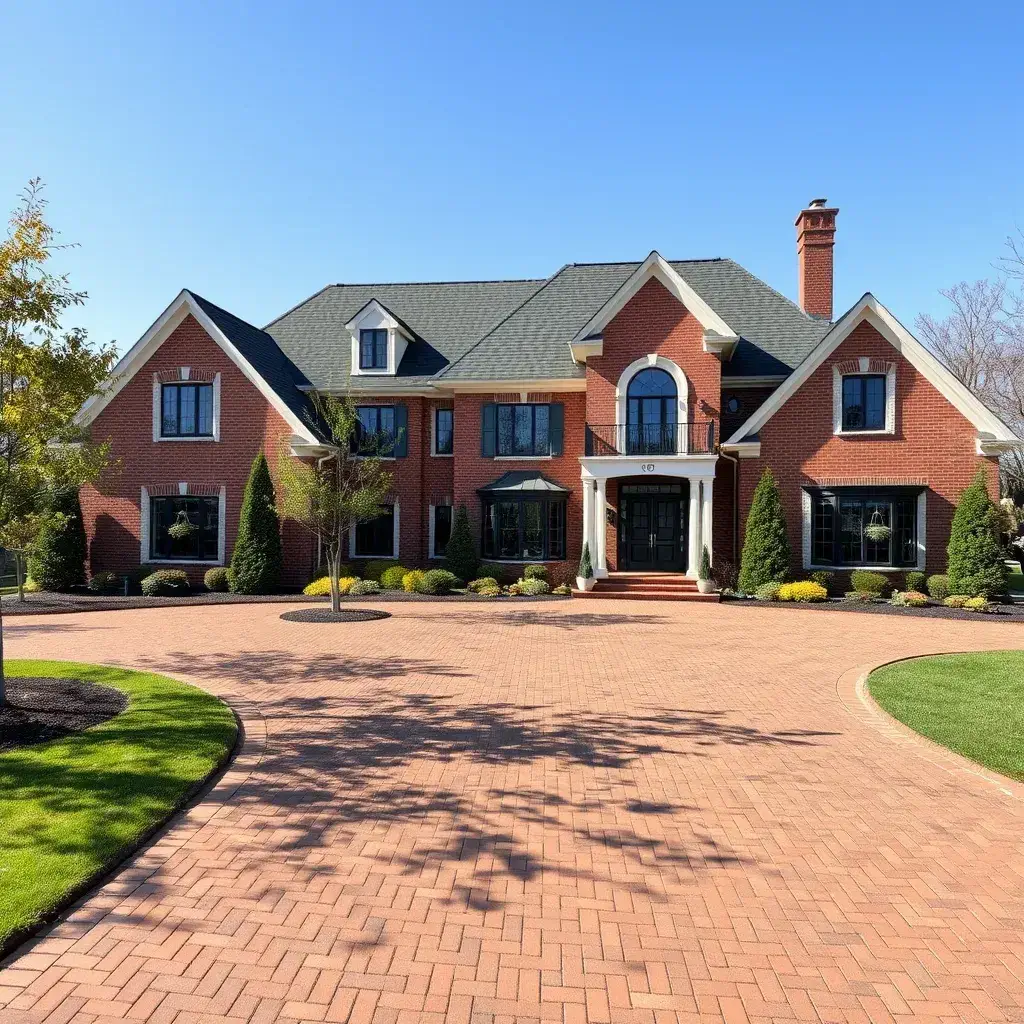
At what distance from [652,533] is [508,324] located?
30.0 feet

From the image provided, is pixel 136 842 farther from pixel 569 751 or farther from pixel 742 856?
pixel 742 856

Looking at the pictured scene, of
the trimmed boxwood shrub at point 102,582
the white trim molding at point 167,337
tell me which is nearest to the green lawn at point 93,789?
the white trim molding at point 167,337

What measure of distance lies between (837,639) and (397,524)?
1477cm

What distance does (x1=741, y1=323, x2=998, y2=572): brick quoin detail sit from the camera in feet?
62.4

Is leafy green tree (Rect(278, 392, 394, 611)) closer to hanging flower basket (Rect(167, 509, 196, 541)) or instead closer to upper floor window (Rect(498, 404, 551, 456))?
upper floor window (Rect(498, 404, 551, 456))

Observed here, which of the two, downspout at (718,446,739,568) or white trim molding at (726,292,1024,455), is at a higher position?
white trim molding at (726,292,1024,455)

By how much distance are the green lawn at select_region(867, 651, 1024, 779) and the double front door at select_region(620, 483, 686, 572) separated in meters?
10.3

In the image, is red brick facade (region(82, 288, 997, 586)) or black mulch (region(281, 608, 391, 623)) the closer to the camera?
black mulch (region(281, 608, 391, 623))

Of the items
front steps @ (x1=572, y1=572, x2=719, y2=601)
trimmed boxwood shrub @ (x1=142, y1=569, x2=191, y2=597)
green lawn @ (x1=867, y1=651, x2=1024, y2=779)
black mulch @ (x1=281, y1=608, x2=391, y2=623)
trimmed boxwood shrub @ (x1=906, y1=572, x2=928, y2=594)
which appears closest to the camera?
green lawn @ (x1=867, y1=651, x2=1024, y2=779)

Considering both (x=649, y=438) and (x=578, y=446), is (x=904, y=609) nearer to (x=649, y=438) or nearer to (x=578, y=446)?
(x=649, y=438)

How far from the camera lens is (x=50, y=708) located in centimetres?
760

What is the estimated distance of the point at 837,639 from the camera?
43.3 ft

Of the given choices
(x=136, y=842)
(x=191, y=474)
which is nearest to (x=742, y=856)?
(x=136, y=842)

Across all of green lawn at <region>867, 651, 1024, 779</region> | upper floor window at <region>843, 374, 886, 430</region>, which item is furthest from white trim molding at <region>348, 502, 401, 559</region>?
green lawn at <region>867, 651, 1024, 779</region>
